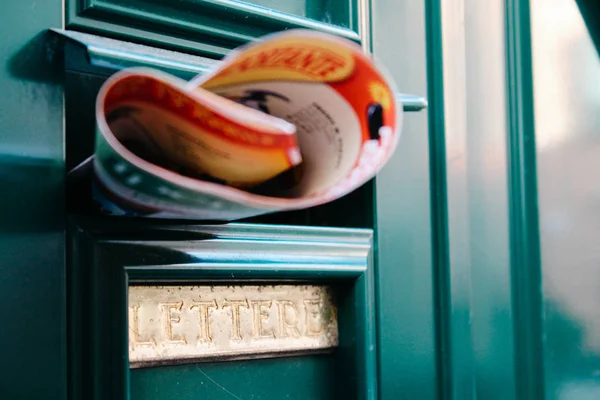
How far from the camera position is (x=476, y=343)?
990mm

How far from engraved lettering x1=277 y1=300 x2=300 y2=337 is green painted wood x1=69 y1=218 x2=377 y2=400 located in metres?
0.03

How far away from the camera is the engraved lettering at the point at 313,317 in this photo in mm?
843

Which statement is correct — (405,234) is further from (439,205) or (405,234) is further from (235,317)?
(235,317)

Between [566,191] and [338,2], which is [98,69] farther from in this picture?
[566,191]

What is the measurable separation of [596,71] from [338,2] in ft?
1.88

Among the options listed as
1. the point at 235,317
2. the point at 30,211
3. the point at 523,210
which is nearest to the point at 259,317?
the point at 235,317

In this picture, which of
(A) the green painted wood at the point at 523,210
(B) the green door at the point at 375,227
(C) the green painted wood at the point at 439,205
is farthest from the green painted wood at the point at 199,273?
(A) the green painted wood at the point at 523,210

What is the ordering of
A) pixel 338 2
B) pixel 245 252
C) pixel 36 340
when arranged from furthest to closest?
pixel 338 2
pixel 245 252
pixel 36 340

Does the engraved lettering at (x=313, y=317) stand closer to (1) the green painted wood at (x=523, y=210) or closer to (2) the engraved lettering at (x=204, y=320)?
(2) the engraved lettering at (x=204, y=320)

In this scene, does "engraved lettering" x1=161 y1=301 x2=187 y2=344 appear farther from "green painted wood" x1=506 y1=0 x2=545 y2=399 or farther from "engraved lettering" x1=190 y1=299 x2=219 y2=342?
"green painted wood" x1=506 y1=0 x2=545 y2=399

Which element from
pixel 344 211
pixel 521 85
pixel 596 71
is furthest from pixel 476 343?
pixel 596 71

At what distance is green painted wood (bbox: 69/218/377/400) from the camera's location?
0.65 metres

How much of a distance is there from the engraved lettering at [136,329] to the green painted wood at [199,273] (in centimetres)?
3

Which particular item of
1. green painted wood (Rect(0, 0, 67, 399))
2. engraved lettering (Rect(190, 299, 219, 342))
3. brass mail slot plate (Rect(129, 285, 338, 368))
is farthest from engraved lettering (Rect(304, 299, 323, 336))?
green painted wood (Rect(0, 0, 67, 399))
